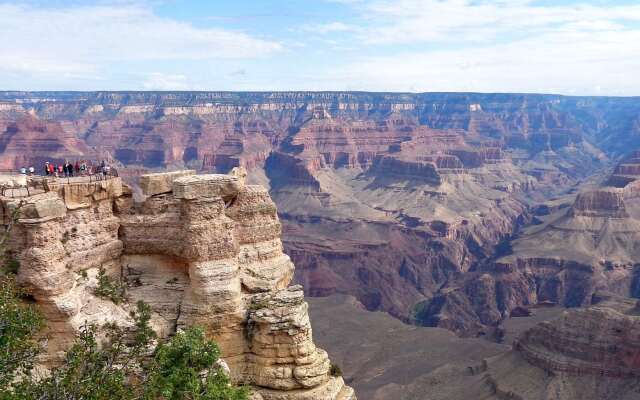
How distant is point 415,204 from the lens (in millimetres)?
159625

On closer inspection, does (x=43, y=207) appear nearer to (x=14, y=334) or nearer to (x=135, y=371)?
(x=14, y=334)

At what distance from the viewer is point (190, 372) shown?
776 inches

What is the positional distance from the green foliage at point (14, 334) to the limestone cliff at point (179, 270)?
1885 millimetres

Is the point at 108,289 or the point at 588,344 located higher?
the point at 108,289

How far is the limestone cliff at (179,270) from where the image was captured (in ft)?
69.2

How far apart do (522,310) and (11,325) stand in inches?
3173

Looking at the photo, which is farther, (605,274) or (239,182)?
(605,274)

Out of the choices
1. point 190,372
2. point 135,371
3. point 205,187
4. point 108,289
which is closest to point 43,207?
point 108,289

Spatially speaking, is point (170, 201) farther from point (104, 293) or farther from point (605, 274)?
point (605, 274)

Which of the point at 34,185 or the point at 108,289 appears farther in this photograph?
the point at 108,289

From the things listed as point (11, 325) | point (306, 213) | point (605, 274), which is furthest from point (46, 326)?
point (306, 213)

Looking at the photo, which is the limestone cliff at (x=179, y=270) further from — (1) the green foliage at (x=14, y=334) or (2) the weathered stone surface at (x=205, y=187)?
(1) the green foliage at (x=14, y=334)

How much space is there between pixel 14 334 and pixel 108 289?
17.9ft

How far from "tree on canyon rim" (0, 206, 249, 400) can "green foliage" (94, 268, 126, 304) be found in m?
1.22
